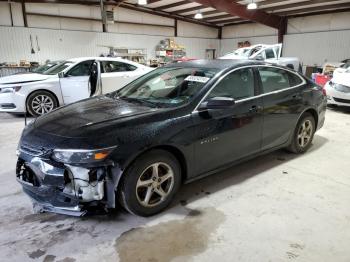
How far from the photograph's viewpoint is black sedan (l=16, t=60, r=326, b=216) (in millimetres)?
2207

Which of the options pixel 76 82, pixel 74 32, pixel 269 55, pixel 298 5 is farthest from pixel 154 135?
pixel 74 32

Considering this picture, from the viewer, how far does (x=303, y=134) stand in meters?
3.90

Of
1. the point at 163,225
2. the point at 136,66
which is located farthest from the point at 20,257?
the point at 136,66

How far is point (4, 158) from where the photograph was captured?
12.9 feet

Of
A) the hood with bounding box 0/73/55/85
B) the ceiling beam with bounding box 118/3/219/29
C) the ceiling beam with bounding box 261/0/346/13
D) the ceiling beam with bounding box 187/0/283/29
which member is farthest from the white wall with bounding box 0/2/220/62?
the hood with bounding box 0/73/55/85

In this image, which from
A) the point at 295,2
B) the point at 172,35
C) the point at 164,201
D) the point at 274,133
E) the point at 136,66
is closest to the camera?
the point at 164,201

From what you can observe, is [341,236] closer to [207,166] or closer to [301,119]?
[207,166]

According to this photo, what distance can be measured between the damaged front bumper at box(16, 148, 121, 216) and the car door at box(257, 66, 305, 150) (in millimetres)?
1858

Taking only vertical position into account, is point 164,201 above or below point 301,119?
below

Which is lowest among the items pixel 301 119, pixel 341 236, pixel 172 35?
pixel 341 236

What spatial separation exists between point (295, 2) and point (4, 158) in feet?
41.5

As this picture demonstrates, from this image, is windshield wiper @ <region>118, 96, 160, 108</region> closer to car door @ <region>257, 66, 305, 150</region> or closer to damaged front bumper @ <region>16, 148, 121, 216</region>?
damaged front bumper @ <region>16, 148, 121, 216</region>

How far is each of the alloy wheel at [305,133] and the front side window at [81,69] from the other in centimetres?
468

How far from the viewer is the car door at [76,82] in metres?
6.43
